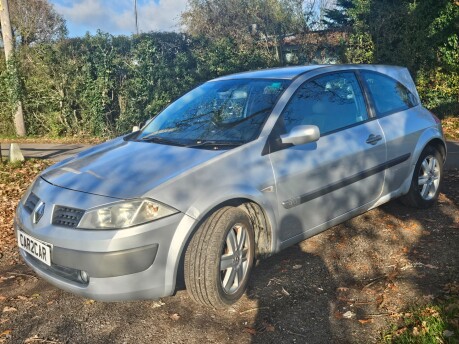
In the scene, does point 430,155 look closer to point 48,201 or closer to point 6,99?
point 48,201

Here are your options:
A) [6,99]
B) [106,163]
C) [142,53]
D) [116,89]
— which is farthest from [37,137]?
[106,163]

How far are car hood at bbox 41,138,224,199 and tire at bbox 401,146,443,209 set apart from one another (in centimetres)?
257

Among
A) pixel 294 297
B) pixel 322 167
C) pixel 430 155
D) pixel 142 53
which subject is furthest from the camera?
pixel 142 53

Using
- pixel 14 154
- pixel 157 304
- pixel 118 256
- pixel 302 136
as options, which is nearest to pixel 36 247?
pixel 118 256

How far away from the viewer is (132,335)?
3070 mm

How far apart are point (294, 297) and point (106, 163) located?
1717 mm

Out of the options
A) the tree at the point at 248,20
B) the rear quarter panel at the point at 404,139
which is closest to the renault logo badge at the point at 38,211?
the rear quarter panel at the point at 404,139

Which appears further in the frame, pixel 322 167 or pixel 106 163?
pixel 322 167

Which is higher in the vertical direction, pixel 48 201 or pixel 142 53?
pixel 142 53

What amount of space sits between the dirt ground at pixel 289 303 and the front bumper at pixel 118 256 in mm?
341

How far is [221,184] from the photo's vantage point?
319cm

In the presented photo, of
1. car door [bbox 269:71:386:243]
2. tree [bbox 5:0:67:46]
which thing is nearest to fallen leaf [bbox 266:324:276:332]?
car door [bbox 269:71:386:243]

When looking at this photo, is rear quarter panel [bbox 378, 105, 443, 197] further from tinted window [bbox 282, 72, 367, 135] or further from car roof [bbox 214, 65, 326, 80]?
car roof [bbox 214, 65, 326, 80]

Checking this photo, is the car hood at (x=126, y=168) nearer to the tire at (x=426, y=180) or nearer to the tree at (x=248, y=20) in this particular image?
the tire at (x=426, y=180)
